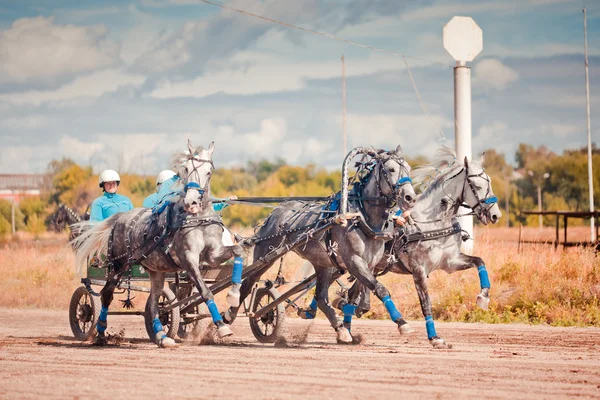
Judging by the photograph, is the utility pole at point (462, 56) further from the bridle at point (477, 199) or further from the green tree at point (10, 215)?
the green tree at point (10, 215)

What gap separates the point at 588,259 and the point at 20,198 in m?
46.6

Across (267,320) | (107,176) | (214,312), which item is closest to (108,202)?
(107,176)

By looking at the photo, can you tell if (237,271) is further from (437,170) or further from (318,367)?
(437,170)

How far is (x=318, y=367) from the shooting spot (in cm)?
908

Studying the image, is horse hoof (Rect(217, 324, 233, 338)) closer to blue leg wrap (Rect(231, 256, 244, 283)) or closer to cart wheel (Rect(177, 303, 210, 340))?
blue leg wrap (Rect(231, 256, 244, 283))

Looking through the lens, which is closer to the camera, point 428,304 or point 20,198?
point 428,304

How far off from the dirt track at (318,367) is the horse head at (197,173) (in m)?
1.73

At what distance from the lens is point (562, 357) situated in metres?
9.95

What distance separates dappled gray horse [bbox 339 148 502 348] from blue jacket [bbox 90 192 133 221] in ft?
11.7

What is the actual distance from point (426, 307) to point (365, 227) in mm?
1284

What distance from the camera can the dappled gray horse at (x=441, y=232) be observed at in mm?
11438

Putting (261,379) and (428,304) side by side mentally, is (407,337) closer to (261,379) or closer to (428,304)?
(428,304)

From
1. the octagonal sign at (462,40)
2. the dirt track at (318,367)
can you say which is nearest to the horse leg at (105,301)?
the dirt track at (318,367)

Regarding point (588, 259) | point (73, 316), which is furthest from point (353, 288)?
point (588, 259)
